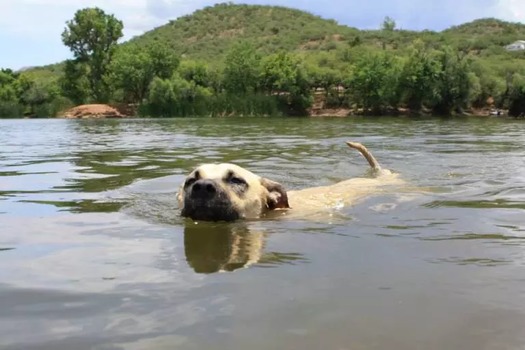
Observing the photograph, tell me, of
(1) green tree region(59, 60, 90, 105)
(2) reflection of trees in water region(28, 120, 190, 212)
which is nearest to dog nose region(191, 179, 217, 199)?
(2) reflection of trees in water region(28, 120, 190, 212)

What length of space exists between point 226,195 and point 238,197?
0.20m

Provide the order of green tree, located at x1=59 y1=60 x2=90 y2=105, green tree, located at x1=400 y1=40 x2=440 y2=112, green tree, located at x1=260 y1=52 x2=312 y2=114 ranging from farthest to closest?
1. green tree, located at x1=59 y1=60 x2=90 y2=105
2. green tree, located at x1=260 y1=52 x2=312 y2=114
3. green tree, located at x1=400 y1=40 x2=440 y2=112

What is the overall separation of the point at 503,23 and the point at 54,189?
136 meters

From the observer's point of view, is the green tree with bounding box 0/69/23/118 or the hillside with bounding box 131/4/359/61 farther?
the hillside with bounding box 131/4/359/61

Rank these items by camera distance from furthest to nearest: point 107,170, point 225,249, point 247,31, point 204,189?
1. point 247,31
2. point 107,170
3. point 204,189
4. point 225,249

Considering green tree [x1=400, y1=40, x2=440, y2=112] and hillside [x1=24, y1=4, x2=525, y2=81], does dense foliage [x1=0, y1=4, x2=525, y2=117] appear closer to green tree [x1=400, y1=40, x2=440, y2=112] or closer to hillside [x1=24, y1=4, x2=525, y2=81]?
green tree [x1=400, y1=40, x2=440, y2=112]

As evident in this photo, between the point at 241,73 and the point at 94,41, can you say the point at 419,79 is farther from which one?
the point at 94,41

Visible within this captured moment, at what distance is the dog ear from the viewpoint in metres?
6.39

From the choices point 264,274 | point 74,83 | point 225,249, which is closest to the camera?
point 264,274

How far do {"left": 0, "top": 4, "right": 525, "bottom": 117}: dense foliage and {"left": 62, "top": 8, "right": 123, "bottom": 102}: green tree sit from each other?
13cm

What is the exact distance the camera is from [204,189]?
223 inches

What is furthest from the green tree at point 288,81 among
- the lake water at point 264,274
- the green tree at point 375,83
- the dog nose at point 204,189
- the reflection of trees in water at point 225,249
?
the reflection of trees in water at point 225,249

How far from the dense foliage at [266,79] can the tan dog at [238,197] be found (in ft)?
159

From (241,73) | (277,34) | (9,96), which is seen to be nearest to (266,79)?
(241,73)
